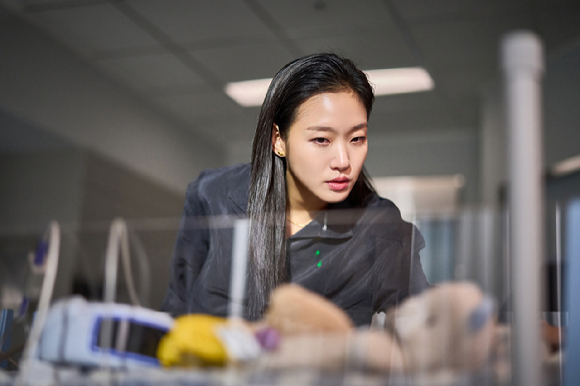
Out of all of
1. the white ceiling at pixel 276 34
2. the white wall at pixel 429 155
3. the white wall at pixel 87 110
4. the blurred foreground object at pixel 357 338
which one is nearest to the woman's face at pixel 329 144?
the blurred foreground object at pixel 357 338

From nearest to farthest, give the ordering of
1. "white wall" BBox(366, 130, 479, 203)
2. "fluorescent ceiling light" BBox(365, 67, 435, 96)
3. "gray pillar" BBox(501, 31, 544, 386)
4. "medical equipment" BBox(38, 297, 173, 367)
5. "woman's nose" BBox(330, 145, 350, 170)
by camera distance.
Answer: "gray pillar" BBox(501, 31, 544, 386), "medical equipment" BBox(38, 297, 173, 367), "woman's nose" BBox(330, 145, 350, 170), "fluorescent ceiling light" BBox(365, 67, 435, 96), "white wall" BBox(366, 130, 479, 203)

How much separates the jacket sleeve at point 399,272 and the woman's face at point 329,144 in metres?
0.19

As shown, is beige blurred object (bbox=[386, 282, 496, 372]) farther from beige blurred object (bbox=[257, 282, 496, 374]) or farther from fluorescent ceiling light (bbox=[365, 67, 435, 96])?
fluorescent ceiling light (bbox=[365, 67, 435, 96])

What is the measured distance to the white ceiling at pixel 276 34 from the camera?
228 centimetres

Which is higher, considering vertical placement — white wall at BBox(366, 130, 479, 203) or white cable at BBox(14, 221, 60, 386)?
white wall at BBox(366, 130, 479, 203)

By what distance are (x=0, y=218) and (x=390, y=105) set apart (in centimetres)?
212

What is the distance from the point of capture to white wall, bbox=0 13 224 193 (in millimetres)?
2395

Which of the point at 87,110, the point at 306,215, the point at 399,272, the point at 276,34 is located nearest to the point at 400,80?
the point at 276,34

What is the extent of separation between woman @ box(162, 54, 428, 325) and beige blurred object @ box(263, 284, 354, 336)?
32mm

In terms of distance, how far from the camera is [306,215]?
2.19 feet

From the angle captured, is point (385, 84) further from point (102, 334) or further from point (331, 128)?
point (102, 334)

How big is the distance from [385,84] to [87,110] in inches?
59.9

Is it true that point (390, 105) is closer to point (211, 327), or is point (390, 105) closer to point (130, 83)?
point (130, 83)

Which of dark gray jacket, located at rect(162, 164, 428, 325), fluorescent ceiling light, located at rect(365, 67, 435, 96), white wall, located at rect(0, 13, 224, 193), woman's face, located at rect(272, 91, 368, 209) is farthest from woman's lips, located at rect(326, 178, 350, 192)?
fluorescent ceiling light, located at rect(365, 67, 435, 96)
